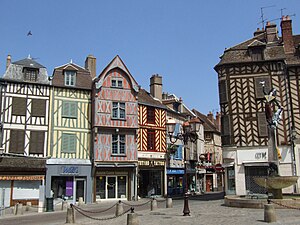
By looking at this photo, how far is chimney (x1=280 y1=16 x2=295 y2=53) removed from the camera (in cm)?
2425

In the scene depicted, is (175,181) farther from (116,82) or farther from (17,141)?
(17,141)

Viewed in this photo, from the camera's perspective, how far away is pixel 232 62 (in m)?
23.9

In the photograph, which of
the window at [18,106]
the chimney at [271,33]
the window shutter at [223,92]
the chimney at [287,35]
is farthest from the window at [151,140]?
the chimney at [287,35]

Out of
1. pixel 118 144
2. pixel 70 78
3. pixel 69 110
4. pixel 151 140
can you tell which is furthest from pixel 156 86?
pixel 69 110

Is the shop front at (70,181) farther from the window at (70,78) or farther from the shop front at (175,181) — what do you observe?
the shop front at (175,181)

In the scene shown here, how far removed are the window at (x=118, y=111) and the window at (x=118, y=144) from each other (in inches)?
55.3

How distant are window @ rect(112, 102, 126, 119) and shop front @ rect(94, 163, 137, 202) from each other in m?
3.53

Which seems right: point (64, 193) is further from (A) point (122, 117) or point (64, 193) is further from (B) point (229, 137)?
(B) point (229, 137)

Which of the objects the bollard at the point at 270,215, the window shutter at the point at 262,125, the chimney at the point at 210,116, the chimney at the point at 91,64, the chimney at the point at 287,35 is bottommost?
the bollard at the point at 270,215

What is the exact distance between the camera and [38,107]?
2330 centimetres

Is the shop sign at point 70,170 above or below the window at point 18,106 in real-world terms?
below

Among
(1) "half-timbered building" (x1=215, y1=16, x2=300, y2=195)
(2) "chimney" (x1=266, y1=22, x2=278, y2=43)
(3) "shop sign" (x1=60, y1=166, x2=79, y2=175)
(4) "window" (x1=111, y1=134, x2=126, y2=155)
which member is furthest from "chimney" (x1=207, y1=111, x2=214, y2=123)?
(3) "shop sign" (x1=60, y1=166, x2=79, y2=175)

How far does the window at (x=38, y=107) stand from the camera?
23.1 meters

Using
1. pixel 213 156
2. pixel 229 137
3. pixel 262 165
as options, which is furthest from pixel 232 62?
pixel 213 156
